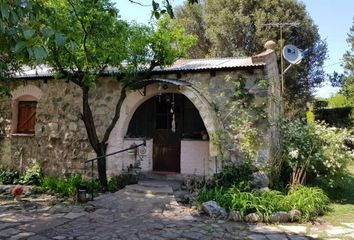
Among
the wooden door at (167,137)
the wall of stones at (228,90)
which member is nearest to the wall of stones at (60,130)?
the wooden door at (167,137)

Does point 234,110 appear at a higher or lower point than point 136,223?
higher

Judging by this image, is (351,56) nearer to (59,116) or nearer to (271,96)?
(271,96)

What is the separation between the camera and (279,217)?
6.12 m

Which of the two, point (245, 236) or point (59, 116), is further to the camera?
point (59, 116)

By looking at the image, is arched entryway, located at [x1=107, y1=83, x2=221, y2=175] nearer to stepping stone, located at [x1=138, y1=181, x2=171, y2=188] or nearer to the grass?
stepping stone, located at [x1=138, y1=181, x2=171, y2=188]

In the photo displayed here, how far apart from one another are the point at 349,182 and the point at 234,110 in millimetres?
4474

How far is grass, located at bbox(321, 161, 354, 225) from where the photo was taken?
248 inches

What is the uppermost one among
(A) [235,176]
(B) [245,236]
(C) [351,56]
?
(C) [351,56]

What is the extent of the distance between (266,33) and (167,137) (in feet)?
35.4

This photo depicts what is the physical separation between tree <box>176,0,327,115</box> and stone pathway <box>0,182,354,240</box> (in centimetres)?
1320

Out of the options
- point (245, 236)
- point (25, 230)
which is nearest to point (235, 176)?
point (245, 236)

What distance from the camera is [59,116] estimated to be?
9.74m

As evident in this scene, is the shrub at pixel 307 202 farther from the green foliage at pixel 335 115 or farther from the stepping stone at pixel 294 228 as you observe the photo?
the green foliage at pixel 335 115

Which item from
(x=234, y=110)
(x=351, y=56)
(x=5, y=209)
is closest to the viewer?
(x=5, y=209)
